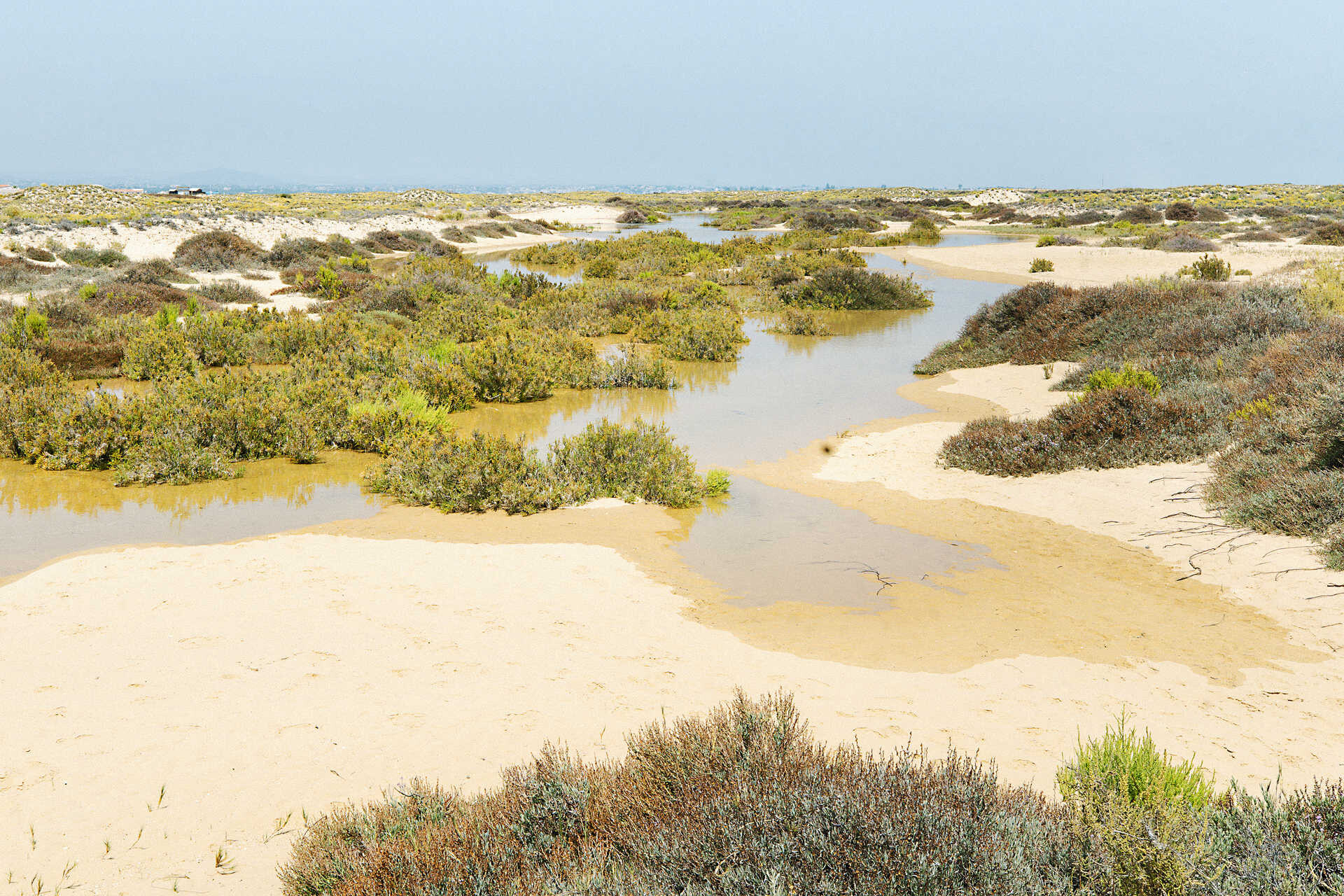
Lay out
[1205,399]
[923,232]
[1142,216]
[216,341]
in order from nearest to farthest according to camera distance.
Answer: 1. [1205,399]
2. [216,341]
3. [923,232]
4. [1142,216]

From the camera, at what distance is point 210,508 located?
909 centimetres

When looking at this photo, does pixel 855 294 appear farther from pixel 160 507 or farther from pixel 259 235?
pixel 259 235

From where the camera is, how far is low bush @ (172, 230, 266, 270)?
27.6m

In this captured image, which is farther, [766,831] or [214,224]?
[214,224]

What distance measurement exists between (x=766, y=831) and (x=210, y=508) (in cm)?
840

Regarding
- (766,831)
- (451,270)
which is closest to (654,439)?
(766,831)

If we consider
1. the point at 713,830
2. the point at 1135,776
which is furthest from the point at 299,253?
the point at 1135,776

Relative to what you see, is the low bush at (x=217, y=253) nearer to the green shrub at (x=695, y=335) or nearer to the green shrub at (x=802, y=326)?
the green shrub at (x=695, y=335)

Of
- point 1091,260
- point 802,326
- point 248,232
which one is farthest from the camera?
point 248,232

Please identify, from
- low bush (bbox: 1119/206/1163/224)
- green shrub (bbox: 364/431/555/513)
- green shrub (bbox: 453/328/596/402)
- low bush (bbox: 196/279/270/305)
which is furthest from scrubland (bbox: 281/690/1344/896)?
low bush (bbox: 1119/206/1163/224)

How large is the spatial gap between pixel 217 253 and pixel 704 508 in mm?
25987

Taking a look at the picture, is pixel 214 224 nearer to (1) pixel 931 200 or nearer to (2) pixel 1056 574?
(2) pixel 1056 574

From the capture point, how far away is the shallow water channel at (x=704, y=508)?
752 centimetres

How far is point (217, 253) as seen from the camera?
28266mm
